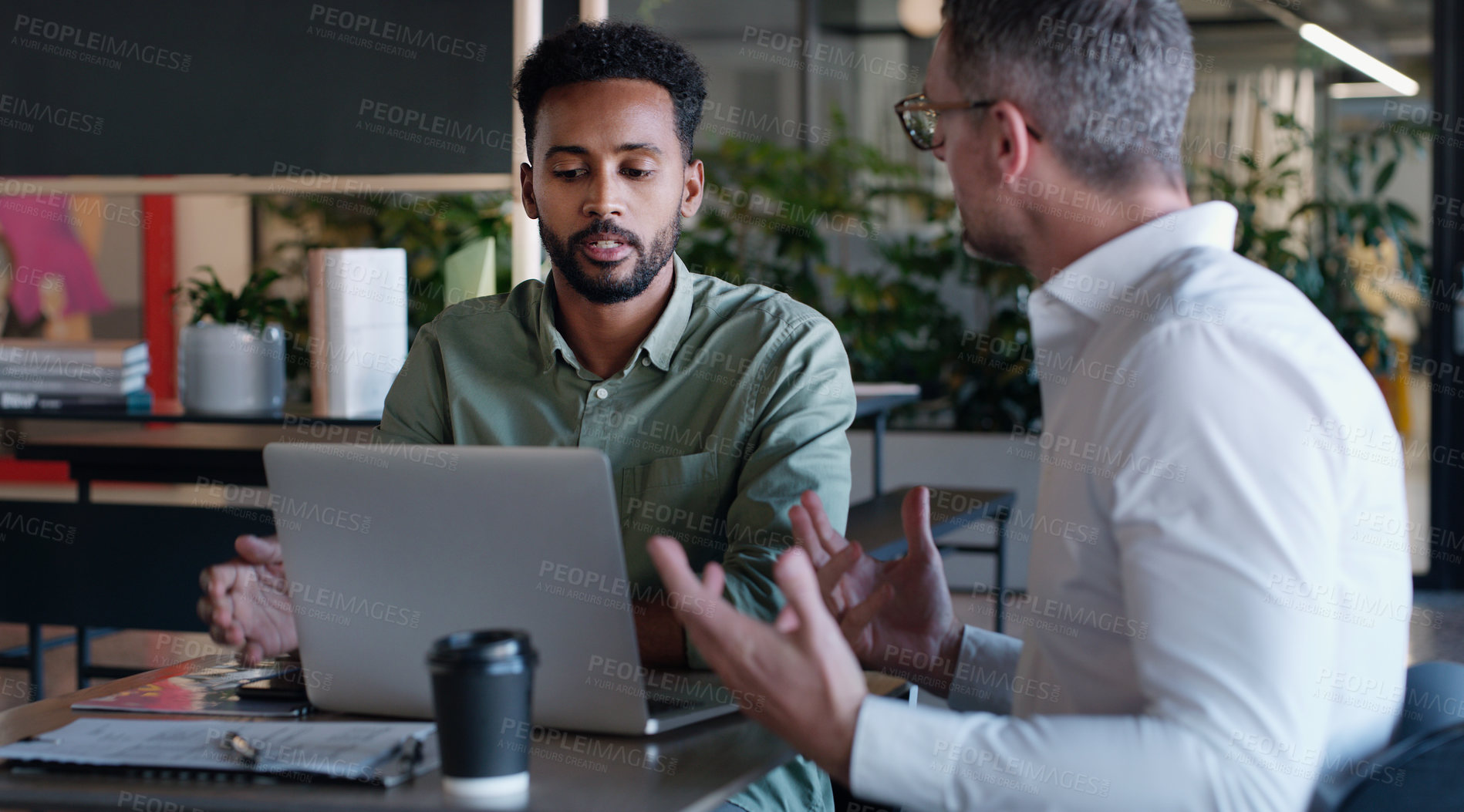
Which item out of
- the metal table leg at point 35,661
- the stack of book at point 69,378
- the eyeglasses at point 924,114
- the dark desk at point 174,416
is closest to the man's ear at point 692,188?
the eyeglasses at point 924,114

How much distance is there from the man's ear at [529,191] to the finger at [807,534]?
0.74 m

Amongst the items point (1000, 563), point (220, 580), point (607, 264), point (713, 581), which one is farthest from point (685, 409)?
point (1000, 563)

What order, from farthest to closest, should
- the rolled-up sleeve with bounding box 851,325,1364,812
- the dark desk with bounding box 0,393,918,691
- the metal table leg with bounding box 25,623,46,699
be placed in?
the metal table leg with bounding box 25,623,46,699
the dark desk with bounding box 0,393,918,691
the rolled-up sleeve with bounding box 851,325,1364,812

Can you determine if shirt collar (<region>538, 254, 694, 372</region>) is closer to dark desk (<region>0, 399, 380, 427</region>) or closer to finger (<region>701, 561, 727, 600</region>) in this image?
finger (<region>701, 561, 727, 600</region>)

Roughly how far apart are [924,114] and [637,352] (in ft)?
1.94

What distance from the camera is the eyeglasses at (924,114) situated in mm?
1079

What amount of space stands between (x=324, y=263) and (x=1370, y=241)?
3.91m

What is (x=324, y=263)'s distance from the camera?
2641mm

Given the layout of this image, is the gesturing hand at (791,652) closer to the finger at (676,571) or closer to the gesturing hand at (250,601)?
the finger at (676,571)

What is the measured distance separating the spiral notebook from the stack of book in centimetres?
202

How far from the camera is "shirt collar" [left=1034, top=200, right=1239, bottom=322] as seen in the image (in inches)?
40.6

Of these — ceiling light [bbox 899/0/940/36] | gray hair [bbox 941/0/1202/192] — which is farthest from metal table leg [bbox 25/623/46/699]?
ceiling light [bbox 899/0/940/36]

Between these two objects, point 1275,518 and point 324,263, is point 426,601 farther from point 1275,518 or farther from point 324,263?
point 324,263

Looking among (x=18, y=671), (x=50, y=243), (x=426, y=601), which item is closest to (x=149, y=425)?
(x=18, y=671)
